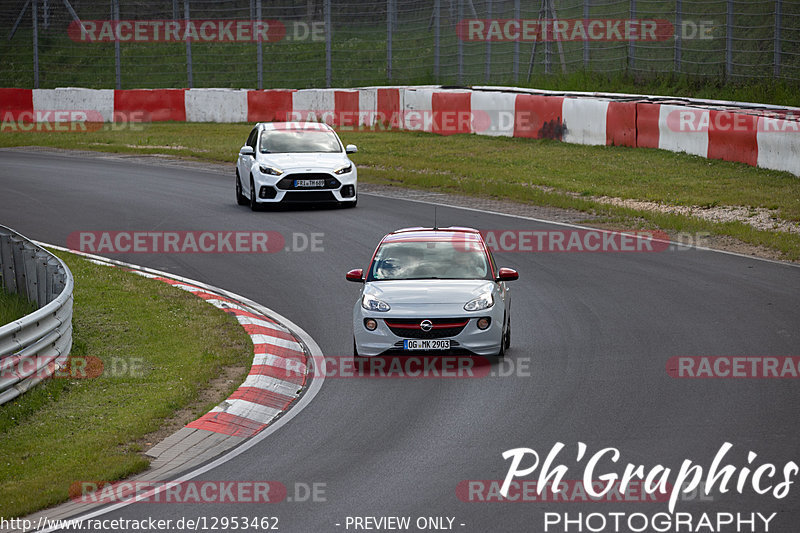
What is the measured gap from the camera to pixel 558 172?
25.9 metres

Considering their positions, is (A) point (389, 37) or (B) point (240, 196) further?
(A) point (389, 37)

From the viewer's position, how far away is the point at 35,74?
142 feet

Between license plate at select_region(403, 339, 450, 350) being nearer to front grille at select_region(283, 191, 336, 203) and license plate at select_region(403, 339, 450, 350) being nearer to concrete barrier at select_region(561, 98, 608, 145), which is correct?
front grille at select_region(283, 191, 336, 203)

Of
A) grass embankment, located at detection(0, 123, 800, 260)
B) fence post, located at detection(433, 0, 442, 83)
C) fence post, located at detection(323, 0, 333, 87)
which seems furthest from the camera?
fence post, located at detection(323, 0, 333, 87)

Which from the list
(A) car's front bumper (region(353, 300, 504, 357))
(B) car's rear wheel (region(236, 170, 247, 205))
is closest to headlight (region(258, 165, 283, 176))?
(B) car's rear wheel (region(236, 170, 247, 205))

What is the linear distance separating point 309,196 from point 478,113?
1224 cm

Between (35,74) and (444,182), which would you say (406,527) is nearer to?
(444,182)

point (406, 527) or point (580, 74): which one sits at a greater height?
point (580, 74)

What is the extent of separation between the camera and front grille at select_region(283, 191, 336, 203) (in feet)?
73.2

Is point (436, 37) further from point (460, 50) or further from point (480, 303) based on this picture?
point (480, 303)

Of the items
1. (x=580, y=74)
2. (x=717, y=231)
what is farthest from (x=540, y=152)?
(x=717, y=231)

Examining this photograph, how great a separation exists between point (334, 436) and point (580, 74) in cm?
2686

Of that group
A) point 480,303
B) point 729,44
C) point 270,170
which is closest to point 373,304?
point 480,303

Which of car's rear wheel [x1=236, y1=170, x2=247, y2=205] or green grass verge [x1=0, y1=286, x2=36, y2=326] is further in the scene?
car's rear wheel [x1=236, y1=170, x2=247, y2=205]
